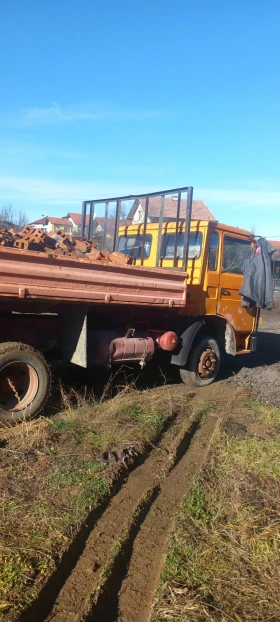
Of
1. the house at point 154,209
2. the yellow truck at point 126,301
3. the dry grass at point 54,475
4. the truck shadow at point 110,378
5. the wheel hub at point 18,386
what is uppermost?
the house at point 154,209

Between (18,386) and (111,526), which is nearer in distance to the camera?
(111,526)

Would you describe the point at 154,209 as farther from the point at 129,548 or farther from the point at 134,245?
the point at 129,548

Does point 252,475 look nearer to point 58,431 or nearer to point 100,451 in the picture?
point 100,451

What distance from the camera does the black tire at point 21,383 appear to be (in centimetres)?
515

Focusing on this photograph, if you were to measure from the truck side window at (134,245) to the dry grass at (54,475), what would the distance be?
9.30 feet

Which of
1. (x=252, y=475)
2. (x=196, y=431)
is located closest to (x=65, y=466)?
(x=252, y=475)

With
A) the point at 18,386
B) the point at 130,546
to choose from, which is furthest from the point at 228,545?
the point at 18,386

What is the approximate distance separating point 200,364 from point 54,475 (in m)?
4.46

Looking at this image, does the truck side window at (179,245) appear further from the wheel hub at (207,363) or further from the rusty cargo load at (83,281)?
the wheel hub at (207,363)

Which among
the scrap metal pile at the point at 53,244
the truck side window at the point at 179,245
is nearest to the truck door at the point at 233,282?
the truck side window at the point at 179,245

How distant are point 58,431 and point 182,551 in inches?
85.1

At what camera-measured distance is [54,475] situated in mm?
4039

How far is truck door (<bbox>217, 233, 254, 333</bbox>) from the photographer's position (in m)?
8.36

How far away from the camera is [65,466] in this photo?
4230 millimetres
